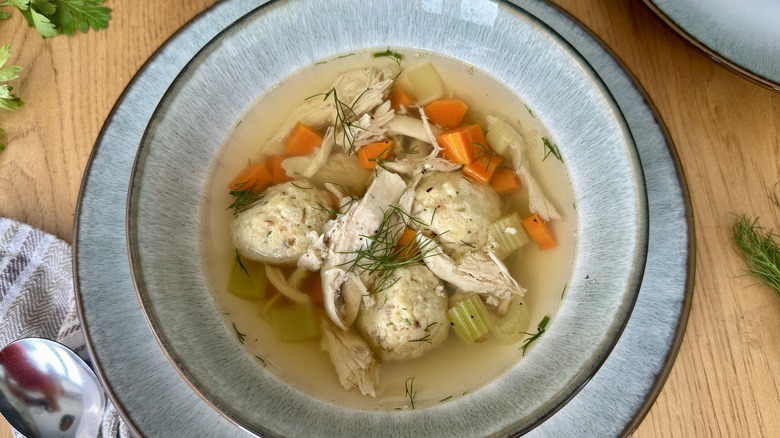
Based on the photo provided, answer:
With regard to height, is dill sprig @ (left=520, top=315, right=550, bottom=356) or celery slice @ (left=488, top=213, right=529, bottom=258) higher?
celery slice @ (left=488, top=213, right=529, bottom=258)

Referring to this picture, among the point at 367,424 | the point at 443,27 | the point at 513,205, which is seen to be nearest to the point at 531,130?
the point at 513,205

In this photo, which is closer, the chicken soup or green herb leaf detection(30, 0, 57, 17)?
the chicken soup

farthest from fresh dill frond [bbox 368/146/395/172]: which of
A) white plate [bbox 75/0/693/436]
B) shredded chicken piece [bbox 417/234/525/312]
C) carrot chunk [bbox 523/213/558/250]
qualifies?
white plate [bbox 75/0/693/436]

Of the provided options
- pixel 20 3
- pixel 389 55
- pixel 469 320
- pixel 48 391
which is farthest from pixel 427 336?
pixel 20 3

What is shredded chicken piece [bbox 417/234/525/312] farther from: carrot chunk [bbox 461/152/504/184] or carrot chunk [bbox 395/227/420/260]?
carrot chunk [bbox 461/152/504/184]

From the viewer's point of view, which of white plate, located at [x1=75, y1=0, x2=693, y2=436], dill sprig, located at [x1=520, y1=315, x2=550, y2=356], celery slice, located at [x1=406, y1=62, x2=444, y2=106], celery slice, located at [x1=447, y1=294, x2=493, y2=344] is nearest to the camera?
white plate, located at [x1=75, y1=0, x2=693, y2=436]

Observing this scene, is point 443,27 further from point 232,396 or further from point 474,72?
point 232,396
